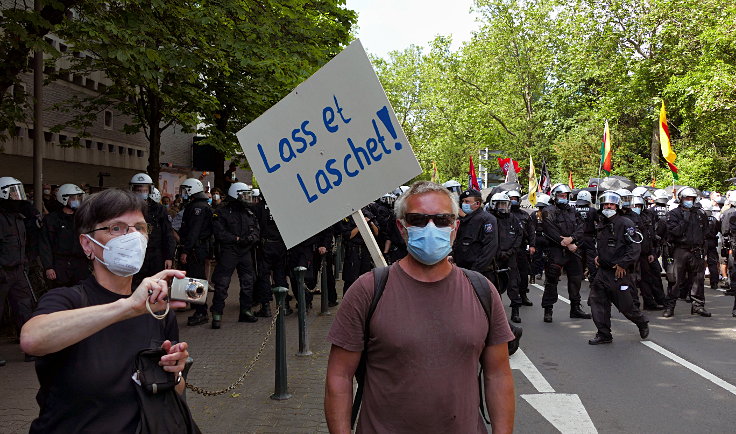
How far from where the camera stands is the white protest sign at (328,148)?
4.17m

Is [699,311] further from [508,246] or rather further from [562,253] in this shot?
[508,246]

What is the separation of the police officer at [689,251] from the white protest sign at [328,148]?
8.80 meters

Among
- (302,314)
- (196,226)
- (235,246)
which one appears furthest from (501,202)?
(196,226)

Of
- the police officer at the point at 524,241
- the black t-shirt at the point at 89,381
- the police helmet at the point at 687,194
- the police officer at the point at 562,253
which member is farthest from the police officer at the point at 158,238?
the police helmet at the point at 687,194

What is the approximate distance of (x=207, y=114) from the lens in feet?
62.1

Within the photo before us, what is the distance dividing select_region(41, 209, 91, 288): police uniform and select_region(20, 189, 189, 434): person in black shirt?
6428 mm

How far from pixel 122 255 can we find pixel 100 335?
294 mm

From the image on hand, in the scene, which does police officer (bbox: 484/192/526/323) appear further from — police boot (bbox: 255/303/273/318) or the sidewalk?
police boot (bbox: 255/303/273/318)

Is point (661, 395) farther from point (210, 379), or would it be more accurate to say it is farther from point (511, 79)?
point (511, 79)

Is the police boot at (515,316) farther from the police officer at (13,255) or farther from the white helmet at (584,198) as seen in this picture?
the police officer at (13,255)

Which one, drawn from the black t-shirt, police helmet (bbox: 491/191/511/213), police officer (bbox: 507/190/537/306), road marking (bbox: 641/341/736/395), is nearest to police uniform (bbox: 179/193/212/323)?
police helmet (bbox: 491/191/511/213)

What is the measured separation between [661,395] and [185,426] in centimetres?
541

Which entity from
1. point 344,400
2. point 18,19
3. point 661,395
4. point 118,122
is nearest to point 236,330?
point 18,19

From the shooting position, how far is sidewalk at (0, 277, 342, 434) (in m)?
5.61
